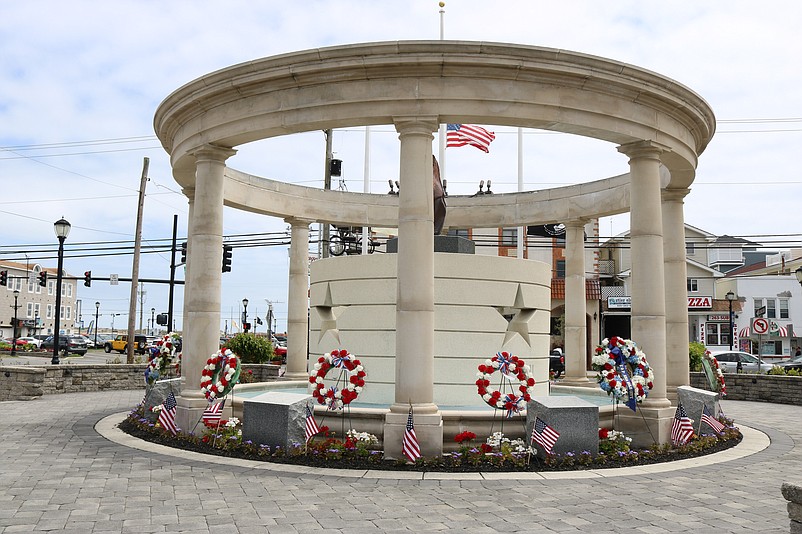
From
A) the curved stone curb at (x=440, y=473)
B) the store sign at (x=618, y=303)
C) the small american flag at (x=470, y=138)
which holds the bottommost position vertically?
→ the curved stone curb at (x=440, y=473)

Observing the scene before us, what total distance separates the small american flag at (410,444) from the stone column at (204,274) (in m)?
5.22

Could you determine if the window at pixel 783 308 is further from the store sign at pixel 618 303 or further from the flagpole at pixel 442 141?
the flagpole at pixel 442 141

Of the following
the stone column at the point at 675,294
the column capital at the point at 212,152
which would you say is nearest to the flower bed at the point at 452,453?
the stone column at the point at 675,294

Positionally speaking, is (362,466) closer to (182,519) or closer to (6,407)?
(182,519)

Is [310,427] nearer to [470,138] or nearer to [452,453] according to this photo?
[452,453]

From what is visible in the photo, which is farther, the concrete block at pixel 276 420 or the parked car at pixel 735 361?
the parked car at pixel 735 361

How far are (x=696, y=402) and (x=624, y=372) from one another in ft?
9.07

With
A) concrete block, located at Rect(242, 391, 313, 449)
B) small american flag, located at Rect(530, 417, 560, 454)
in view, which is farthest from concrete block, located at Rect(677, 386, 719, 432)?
concrete block, located at Rect(242, 391, 313, 449)

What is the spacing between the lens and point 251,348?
96.6ft

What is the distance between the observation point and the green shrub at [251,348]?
96.5 feet

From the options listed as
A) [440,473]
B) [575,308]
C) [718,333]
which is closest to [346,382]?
[440,473]

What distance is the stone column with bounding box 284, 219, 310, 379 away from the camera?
2206 cm

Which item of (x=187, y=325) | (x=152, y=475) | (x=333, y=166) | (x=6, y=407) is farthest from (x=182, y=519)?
(x=333, y=166)

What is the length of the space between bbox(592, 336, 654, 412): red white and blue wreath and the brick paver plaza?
61.1 inches
